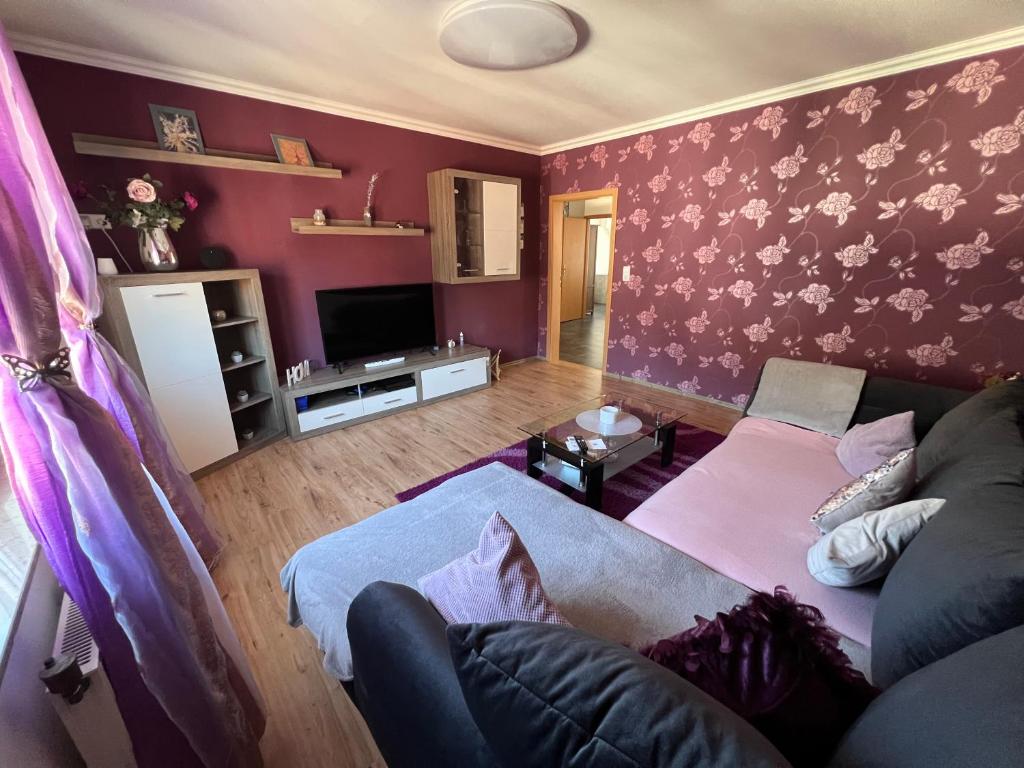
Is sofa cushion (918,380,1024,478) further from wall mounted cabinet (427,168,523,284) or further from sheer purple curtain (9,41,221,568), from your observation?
wall mounted cabinet (427,168,523,284)

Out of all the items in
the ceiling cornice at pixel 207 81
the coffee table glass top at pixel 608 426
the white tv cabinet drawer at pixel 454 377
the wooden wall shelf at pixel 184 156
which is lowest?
the white tv cabinet drawer at pixel 454 377

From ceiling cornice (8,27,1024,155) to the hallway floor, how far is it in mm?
2483

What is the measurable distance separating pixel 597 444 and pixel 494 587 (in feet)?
4.78

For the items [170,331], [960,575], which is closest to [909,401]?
[960,575]

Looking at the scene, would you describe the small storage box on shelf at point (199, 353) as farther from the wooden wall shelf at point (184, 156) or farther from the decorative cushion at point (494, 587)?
the decorative cushion at point (494, 587)

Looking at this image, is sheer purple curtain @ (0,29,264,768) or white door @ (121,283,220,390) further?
white door @ (121,283,220,390)

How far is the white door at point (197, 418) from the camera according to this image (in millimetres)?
2320

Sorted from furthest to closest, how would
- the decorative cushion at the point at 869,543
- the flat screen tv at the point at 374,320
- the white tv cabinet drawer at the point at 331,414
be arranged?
the flat screen tv at the point at 374,320 < the white tv cabinet drawer at the point at 331,414 < the decorative cushion at the point at 869,543

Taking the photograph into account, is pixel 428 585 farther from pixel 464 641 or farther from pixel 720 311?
pixel 720 311

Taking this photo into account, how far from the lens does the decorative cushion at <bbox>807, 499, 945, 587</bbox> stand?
107 centimetres

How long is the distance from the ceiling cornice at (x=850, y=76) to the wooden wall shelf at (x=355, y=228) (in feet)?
6.96

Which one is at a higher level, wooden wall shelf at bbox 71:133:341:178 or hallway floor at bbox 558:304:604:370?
wooden wall shelf at bbox 71:133:341:178

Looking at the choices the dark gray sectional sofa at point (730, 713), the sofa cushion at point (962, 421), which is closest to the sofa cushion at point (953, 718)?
the dark gray sectional sofa at point (730, 713)

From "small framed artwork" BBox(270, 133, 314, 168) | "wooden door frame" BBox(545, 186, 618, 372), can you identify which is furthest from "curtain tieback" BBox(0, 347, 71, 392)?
"wooden door frame" BBox(545, 186, 618, 372)
